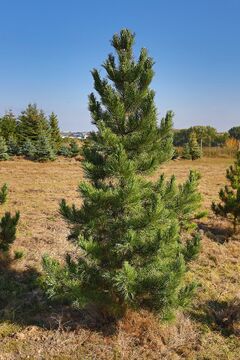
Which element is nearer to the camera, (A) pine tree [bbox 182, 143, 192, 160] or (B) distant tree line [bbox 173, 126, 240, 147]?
(A) pine tree [bbox 182, 143, 192, 160]

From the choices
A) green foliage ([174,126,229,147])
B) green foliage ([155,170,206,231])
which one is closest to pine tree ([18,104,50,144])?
green foliage ([155,170,206,231])

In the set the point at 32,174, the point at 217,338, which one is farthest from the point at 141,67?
the point at 32,174

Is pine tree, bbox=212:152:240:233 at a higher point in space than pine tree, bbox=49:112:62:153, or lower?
lower

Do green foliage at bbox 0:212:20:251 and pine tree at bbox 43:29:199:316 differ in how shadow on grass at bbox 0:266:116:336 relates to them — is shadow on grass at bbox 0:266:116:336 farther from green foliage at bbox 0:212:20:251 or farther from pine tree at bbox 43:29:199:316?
green foliage at bbox 0:212:20:251

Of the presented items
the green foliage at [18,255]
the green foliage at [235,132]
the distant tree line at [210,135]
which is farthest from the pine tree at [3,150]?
the green foliage at [235,132]

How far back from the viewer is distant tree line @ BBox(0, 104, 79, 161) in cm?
4947

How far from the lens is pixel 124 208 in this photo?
885 centimetres

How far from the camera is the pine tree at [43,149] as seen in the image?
49.2 meters

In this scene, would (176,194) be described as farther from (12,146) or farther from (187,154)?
(187,154)

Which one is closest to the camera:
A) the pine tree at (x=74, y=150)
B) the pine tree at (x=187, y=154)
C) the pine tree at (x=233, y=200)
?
the pine tree at (x=233, y=200)

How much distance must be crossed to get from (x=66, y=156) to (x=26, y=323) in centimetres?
4820

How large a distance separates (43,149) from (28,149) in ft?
10.2

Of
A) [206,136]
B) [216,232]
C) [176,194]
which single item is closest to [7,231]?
[176,194]

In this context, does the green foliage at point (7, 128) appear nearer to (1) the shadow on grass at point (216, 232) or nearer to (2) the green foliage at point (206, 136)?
(1) the shadow on grass at point (216, 232)
